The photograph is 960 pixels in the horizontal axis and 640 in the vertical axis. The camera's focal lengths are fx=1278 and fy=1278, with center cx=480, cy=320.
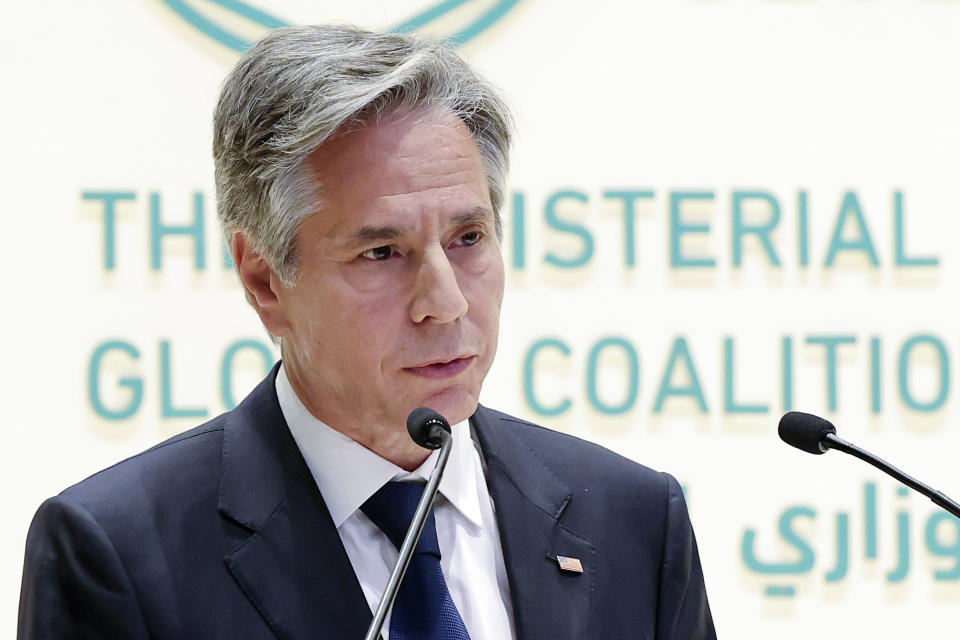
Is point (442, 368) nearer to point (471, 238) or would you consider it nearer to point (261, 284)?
point (471, 238)

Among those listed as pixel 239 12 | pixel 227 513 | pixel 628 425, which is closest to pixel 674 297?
pixel 628 425

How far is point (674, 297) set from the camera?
344cm

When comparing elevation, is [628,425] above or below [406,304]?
below

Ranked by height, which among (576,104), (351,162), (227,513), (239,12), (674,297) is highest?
(239,12)

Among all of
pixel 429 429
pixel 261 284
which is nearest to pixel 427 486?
pixel 429 429

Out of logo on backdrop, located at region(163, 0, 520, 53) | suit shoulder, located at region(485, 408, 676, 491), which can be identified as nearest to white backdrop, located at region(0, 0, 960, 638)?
logo on backdrop, located at region(163, 0, 520, 53)

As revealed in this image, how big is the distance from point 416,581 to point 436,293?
0.42 metres

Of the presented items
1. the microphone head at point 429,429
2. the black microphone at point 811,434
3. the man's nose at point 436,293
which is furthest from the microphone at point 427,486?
the black microphone at point 811,434

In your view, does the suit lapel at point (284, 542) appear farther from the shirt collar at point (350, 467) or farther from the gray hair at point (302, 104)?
the gray hair at point (302, 104)

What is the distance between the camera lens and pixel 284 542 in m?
1.84

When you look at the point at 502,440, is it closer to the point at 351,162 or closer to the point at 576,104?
the point at 351,162

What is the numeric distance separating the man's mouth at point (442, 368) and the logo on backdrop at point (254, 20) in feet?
5.47

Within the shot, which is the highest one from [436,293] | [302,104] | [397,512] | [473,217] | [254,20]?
[254,20]

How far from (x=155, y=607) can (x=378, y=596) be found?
1.03 ft
